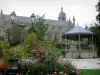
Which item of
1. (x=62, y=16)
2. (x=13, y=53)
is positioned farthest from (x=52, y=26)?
(x=13, y=53)

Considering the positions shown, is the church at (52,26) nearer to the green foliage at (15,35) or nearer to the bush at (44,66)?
the green foliage at (15,35)

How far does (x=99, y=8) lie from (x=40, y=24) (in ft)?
53.5

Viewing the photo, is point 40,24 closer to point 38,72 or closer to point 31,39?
point 31,39

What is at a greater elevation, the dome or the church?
the dome

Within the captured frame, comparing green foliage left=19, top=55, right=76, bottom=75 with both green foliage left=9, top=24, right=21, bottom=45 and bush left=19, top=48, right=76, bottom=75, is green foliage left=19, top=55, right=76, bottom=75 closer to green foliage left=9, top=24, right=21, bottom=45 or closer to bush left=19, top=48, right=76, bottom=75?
bush left=19, top=48, right=76, bottom=75

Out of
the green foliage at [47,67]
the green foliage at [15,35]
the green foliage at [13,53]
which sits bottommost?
the green foliage at [47,67]

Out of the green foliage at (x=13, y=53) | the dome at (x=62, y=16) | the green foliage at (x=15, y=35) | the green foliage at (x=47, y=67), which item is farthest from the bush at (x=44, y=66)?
the dome at (x=62, y=16)

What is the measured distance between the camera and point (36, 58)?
34.7 feet

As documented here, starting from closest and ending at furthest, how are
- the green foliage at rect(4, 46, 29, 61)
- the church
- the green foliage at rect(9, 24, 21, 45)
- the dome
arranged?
1. the green foliage at rect(4, 46, 29, 61)
2. the green foliage at rect(9, 24, 21, 45)
3. the church
4. the dome

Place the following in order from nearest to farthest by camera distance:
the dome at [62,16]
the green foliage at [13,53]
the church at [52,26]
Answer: the green foliage at [13,53], the church at [52,26], the dome at [62,16]

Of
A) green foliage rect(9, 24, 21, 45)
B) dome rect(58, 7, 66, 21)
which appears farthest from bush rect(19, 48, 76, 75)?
dome rect(58, 7, 66, 21)

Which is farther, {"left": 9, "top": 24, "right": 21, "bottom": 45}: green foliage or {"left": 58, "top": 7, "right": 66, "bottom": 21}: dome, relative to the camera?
{"left": 58, "top": 7, "right": 66, "bottom": 21}: dome

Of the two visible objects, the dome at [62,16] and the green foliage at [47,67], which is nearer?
the green foliage at [47,67]

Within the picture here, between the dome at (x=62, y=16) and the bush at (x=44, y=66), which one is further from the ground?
the dome at (x=62, y=16)
